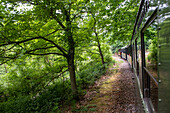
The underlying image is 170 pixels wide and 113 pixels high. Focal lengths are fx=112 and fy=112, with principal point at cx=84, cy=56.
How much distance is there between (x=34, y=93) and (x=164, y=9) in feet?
23.8

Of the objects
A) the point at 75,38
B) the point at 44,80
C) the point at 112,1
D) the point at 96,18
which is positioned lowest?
the point at 44,80

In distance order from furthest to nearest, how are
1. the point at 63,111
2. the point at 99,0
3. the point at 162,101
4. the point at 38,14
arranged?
the point at 63,111 < the point at 99,0 < the point at 38,14 < the point at 162,101

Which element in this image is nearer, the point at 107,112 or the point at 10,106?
the point at 107,112

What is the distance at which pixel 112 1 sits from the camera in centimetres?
539

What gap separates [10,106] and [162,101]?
8040 mm

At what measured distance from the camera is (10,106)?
6.68m

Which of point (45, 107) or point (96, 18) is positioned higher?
point (96, 18)

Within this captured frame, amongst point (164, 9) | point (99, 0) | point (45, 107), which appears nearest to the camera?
point (164, 9)

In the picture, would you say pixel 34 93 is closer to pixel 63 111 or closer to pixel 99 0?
pixel 63 111

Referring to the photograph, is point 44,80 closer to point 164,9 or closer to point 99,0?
point 99,0

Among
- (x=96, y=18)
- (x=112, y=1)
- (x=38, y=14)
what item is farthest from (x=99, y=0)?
(x=38, y=14)

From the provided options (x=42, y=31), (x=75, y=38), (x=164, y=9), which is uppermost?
(x=42, y=31)


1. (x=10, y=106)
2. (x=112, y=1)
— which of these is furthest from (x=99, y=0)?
(x=10, y=106)

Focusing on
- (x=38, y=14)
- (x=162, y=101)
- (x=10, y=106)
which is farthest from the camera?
(x=10, y=106)
